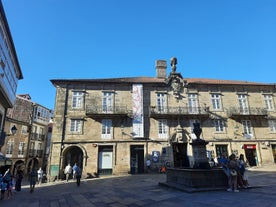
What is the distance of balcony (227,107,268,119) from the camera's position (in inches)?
918

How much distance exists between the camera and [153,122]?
74.4ft

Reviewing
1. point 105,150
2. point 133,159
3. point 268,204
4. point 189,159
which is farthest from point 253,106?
point 268,204

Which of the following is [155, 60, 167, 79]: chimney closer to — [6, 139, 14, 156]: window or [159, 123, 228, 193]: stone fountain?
[159, 123, 228, 193]: stone fountain

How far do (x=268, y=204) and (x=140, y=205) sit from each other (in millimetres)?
3976

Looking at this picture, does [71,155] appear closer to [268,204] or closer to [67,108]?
[67,108]

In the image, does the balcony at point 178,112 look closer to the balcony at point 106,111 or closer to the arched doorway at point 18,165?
the balcony at point 106,111

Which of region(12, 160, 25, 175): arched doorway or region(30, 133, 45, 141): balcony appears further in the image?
region(30, 133, 45, 141): balcony

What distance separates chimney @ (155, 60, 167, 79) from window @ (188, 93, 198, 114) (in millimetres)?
5275

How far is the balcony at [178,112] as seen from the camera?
2238 centimetres

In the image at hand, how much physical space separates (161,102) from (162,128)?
315 cm

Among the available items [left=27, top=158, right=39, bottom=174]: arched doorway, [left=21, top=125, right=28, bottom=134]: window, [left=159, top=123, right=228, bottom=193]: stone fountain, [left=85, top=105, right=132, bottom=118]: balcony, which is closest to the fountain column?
[left=159, top=123, right=228, bottom=193]: stone fountain

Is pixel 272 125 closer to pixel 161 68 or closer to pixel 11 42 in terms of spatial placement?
pixel 161 68

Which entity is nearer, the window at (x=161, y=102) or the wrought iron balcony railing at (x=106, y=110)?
the wrought iron balcony railing at (x=106, y=110)

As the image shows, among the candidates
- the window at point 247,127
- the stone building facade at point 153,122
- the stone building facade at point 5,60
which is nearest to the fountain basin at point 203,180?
the stone building facade at point 153,122
